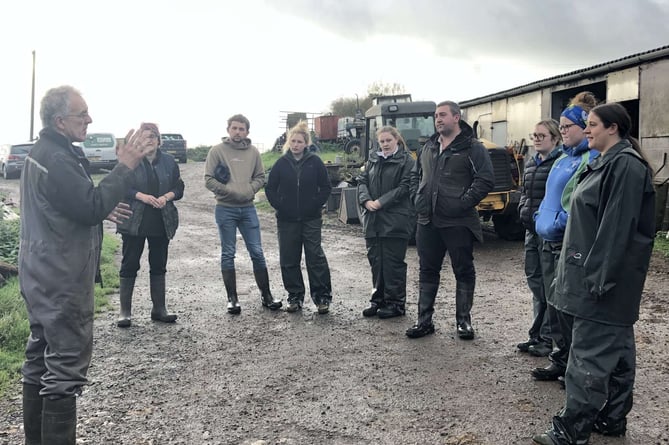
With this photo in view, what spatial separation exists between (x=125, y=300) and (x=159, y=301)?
0.34 m

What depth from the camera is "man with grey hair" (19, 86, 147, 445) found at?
10.4 feet

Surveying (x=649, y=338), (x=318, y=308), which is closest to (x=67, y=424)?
(x=318, y=308)

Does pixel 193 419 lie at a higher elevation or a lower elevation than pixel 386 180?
lower

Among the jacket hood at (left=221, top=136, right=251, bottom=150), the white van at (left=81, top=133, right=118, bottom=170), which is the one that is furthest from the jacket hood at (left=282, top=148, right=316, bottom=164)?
the white van at (left=81, top=133, right=118, bottom=170)

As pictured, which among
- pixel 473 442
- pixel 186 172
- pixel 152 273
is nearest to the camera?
pixel 473 442

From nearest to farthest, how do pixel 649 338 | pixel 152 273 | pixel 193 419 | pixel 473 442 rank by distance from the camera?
pixel 473 442 < pixel 193 419 < pixel 649 338 < pixel 152 273

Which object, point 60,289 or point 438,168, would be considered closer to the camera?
point 60,289

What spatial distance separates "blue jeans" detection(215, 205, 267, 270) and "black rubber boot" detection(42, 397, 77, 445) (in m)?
3.55

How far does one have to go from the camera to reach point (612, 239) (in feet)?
10.3

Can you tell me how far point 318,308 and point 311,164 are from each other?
5.11 ft

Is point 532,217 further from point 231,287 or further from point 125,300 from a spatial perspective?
point 125,300

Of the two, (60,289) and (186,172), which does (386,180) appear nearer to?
(60,289)

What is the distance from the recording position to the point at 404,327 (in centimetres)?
592

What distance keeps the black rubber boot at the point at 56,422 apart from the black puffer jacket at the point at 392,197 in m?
3.71
